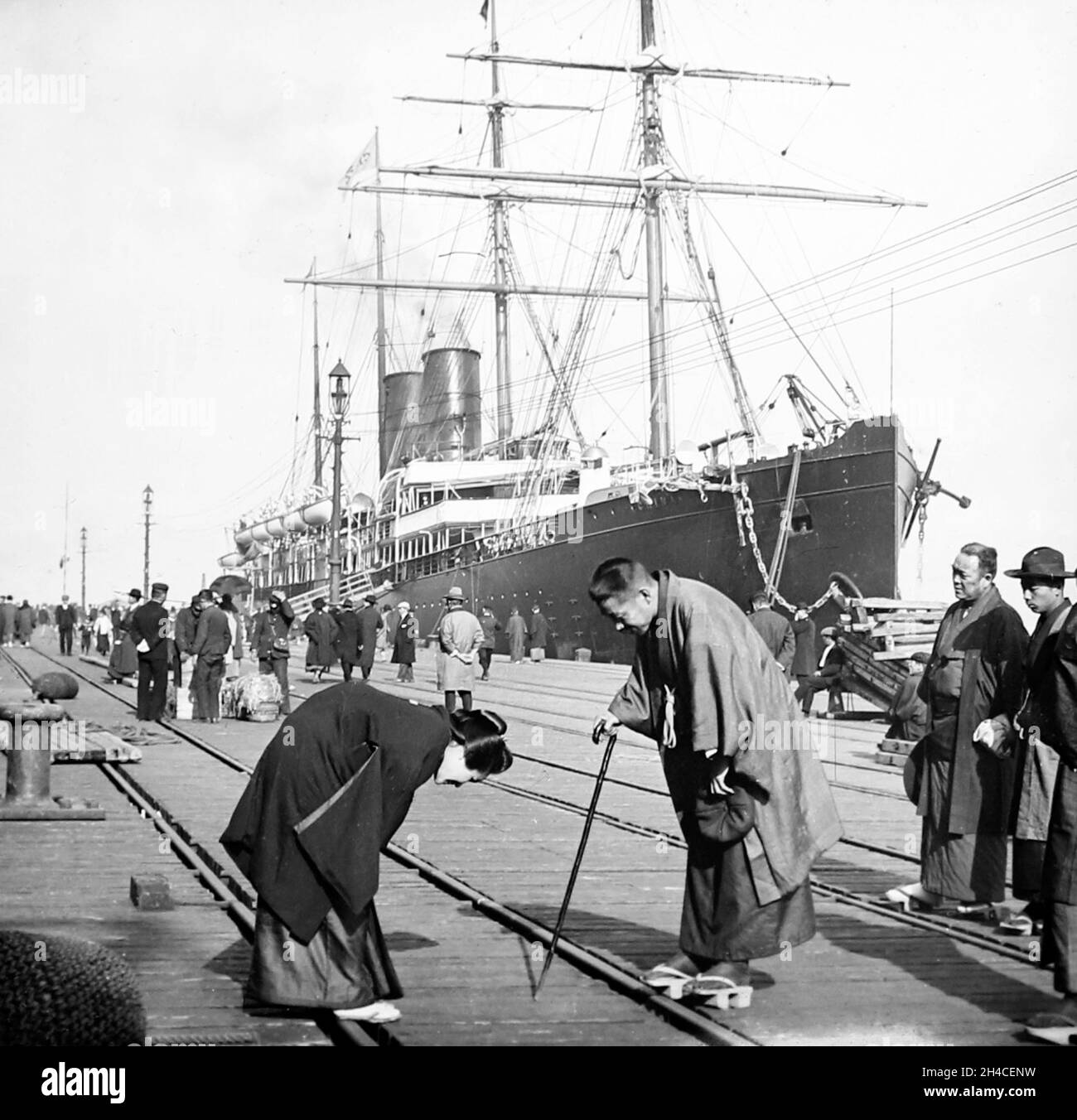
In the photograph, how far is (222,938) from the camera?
243 inches

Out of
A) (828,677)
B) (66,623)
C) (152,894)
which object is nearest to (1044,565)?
(152,894)

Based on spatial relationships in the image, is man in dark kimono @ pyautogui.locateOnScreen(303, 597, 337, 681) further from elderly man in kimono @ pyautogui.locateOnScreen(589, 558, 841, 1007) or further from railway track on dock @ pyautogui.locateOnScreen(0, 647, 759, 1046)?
elderly man in kimono @ pyautogui.locateOnScreen(589, 558, 841, 1007)

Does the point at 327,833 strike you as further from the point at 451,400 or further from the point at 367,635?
the point at 451,400

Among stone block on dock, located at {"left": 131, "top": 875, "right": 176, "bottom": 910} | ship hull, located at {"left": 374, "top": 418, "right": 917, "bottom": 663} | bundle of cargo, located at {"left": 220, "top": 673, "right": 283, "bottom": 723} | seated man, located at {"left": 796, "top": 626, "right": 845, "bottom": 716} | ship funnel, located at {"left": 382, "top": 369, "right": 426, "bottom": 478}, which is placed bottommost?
stone block on dock, located at {"left": 131, "top": 875, "right": 176, "bottom": 910}

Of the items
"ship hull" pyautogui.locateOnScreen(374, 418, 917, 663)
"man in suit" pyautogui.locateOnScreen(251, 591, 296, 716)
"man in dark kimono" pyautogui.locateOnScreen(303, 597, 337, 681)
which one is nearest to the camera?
"man in suit" pyautogui.locateOnScreen(251, 591, 296, 716)

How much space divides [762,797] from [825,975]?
0.93 meters

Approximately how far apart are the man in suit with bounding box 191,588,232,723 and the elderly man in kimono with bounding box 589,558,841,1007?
43.7ft

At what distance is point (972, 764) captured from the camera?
665 centimetres

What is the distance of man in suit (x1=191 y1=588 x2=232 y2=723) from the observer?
18.0 m

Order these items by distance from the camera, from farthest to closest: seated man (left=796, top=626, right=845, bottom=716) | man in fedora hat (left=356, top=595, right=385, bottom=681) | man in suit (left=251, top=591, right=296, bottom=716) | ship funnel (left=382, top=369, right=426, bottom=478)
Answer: ship funnel (left=382, top=369, right=426, bottom=478) → man in fedora hat (left=356, top=595, right=385, bottom=681) → man in suit (left=251, top=591, right=296, bottom=716) → seated man (left=796, top=626, right=845, bottom=716)

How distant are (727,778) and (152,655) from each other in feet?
47.2

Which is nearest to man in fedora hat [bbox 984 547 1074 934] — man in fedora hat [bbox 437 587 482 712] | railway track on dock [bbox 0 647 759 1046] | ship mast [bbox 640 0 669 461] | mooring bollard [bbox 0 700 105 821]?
railway track on dock [bbox 0 647 759 1046]

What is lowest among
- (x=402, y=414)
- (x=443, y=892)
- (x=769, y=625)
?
(x=443, y=892)
